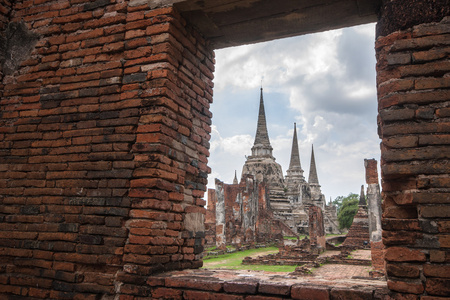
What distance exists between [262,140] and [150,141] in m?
33.8

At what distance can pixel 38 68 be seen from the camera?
381 cm

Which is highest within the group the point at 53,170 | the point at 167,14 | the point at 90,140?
the point at 167,14

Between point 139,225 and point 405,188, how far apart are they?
216 cm

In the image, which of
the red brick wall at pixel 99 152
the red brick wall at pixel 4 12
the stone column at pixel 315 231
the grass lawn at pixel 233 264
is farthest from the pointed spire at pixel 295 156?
the red brick wall at pixel 4 12

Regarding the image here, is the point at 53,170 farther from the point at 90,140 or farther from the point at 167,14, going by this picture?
the point at 167,14

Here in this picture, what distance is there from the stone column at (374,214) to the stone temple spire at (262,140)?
Answer: 23.3 m

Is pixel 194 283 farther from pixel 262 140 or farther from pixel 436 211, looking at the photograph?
pixel 262 140

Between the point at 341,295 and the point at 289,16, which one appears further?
the point at 289,16

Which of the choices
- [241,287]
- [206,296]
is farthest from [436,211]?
[206,296]

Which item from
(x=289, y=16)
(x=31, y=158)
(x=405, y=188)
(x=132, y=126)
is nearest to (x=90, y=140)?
(x=132, y=126)

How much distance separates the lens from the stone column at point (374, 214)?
1130cm

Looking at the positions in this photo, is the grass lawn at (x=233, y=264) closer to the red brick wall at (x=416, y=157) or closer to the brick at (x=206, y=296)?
the brick at (x=206, y=296)

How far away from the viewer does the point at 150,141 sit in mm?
3180

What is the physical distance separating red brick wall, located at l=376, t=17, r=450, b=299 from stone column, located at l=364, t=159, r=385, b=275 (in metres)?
9.97
